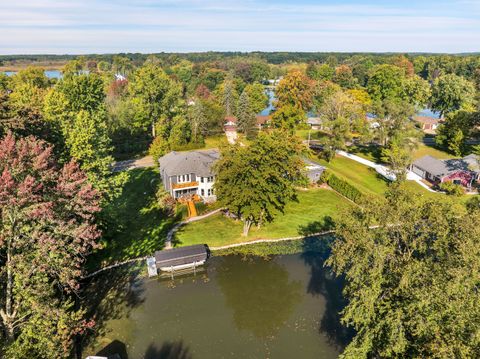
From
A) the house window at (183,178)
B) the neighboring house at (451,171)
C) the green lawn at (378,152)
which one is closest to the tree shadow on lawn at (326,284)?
the house window at (183,178)

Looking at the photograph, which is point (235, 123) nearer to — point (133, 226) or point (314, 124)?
point (314, 124)

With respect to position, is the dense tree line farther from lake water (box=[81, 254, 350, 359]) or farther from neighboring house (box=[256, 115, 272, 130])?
neighboring house (box=[256, 115, 272, 130])

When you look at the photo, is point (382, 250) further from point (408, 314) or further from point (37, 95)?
point (37, 95)

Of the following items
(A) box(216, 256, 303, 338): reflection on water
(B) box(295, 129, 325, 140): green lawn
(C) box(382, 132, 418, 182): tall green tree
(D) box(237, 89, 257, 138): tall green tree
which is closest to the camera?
(A) box(216, 256, 303, 338): reflection on water

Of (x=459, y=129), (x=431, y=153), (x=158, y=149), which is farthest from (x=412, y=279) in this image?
(x=459, y=129)

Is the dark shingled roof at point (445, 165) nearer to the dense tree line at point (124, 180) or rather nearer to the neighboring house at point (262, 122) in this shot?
the dense tree line at point (124, 180)

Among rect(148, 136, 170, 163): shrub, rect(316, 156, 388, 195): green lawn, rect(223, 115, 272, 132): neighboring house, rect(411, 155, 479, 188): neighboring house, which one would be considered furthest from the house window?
rect(223, 115, 272, 132): neighboring house
